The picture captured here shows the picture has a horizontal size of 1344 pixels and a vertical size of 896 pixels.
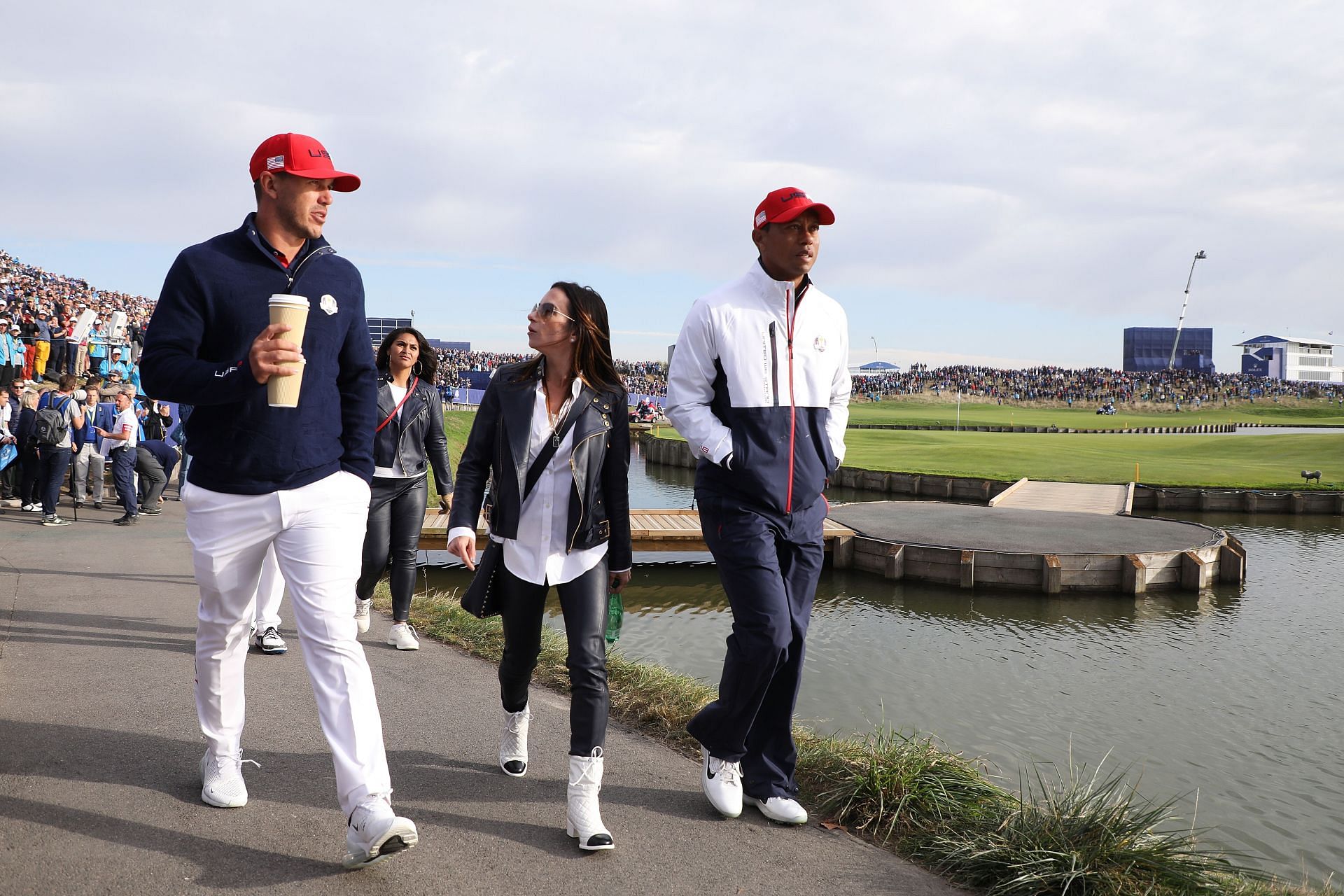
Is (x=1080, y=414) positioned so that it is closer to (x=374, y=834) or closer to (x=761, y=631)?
(x=761, y=631)

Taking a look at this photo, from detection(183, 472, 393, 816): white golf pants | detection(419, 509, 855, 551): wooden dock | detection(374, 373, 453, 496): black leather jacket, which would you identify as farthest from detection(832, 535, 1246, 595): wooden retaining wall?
detection(183, 472, 393, 816): white golf pants

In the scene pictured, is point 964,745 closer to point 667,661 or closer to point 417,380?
point 667,661

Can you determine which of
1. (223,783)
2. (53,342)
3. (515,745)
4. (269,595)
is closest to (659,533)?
(269,595)

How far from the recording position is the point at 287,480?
3.37 metres

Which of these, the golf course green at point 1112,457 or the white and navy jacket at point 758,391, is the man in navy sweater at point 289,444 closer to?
the white and navy jacket at point 758,391

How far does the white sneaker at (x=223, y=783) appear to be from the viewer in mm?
3701

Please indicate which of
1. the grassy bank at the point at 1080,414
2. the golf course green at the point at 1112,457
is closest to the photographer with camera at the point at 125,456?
the golf course green at the point at 1112,457

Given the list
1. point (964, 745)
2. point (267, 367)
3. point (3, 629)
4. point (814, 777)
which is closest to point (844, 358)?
point (814, 777)

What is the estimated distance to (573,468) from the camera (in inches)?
150

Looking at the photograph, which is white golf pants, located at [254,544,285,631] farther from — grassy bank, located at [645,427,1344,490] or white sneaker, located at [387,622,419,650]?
grassy bank, located at [645,427,1344,490]

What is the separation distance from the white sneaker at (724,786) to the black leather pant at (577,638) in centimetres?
47

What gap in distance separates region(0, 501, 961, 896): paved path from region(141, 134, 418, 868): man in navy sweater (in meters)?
0.33

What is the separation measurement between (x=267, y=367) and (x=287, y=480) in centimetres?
53

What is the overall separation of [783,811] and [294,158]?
2895 millimetres
